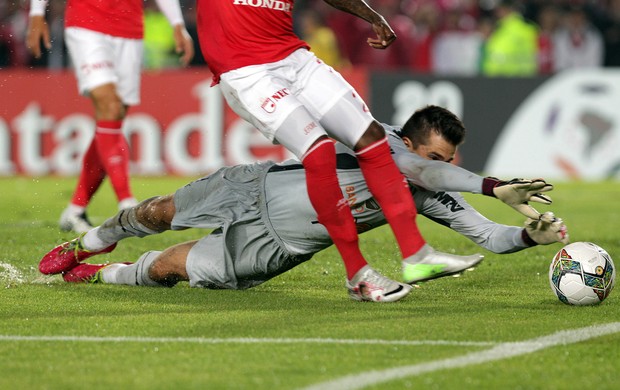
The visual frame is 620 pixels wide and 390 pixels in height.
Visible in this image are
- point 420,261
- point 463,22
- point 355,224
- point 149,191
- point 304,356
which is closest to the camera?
point 304,356

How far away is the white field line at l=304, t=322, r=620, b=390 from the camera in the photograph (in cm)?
397

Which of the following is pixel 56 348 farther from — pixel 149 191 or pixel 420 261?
pixel 149 191

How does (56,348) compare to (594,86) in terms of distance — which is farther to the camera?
(594,86)

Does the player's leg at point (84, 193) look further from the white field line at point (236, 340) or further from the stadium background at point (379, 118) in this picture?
the stadium background at point (379, 118)

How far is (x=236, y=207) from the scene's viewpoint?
6.34 m

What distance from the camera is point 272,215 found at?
244 inches

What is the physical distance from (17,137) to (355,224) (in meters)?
10.7

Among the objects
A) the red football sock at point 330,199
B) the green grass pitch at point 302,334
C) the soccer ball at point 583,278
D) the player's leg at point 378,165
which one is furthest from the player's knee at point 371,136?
the soccer ball at point 583,278

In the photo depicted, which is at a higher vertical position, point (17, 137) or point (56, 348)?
point (56, 348)

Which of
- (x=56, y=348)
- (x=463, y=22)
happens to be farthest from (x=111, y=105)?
(x=463, y=22)

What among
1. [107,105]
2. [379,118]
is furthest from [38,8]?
[379,118]

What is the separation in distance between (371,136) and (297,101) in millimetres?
398

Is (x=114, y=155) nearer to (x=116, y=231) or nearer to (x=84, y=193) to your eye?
(x=84, y=193)

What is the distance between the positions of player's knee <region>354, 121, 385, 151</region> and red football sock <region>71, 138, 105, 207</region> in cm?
382
